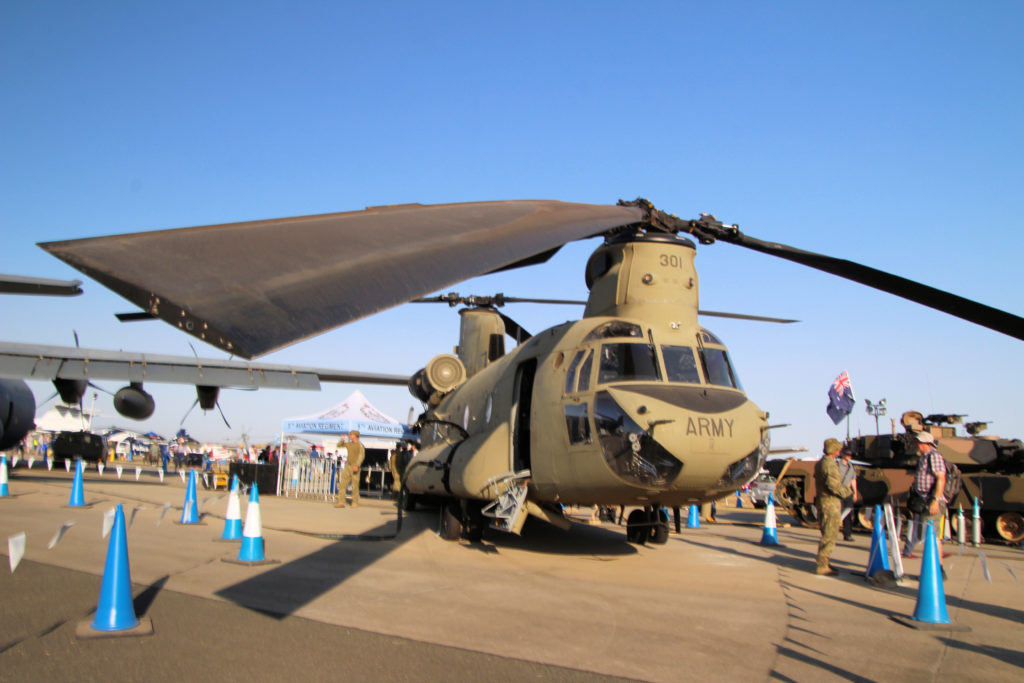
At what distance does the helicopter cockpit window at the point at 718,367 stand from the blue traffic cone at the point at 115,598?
5.50 meters

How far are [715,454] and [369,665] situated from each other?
152 inches

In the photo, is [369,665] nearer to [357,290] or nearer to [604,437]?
[357,290]

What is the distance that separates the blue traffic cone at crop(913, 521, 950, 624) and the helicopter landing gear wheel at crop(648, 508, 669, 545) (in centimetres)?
392

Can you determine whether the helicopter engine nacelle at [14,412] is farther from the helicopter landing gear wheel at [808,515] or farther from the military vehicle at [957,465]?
the helicopter landing gear wheel at [808,515]

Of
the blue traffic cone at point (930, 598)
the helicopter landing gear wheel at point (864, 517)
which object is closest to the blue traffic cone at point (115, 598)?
the blue traffic cone at point (930, 598)

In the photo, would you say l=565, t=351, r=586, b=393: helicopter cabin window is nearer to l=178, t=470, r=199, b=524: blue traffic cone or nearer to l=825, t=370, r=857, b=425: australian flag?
l=178, t=470, r=199, b=524: blue traffic cone

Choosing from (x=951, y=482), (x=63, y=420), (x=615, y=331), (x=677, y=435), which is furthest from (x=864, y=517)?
(x=63, y=420)

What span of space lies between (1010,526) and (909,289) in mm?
12690

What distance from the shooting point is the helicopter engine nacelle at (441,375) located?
13680 millimetres

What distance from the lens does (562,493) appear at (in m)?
7.61

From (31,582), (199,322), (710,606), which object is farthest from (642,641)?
(31,582)

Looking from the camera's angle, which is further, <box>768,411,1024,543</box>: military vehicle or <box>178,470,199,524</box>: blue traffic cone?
→ <box>768,411,1024,543</box>: military vehicle

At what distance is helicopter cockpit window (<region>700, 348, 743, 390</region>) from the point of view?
24.5 ft

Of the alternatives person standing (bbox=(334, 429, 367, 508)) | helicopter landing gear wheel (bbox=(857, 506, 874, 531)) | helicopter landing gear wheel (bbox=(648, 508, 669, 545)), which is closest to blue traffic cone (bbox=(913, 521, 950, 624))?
helicopter landing gear wheel (bbox=(648, 508, 669, 545))
